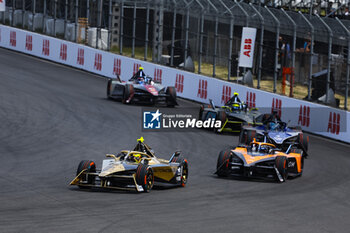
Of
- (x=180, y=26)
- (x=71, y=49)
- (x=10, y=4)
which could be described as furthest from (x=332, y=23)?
(x=10, y=4)

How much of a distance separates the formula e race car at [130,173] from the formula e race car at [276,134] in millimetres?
6079

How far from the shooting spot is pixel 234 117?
2636 cm

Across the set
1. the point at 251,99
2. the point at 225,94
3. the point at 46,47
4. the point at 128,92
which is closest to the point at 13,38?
the point at 46,47

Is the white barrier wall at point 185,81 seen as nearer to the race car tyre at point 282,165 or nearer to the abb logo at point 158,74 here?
the abb logo at point 158,74

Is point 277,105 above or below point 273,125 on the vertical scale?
below

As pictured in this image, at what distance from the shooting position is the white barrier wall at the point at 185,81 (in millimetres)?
27188

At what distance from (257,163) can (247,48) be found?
1311 cm

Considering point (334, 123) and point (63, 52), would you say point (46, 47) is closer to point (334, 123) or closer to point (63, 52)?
point (63, 52)

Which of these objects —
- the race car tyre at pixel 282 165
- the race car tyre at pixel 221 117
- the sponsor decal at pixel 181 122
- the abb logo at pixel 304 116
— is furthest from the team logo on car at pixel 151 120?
the abb logo at pixel 304 116

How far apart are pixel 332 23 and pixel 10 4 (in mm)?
26025

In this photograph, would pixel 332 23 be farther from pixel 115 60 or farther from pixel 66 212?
pixel 66 212

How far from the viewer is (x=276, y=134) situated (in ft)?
74.7

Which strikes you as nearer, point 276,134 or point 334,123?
point 276,134

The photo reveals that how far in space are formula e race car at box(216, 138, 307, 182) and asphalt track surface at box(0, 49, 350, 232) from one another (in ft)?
1.08
